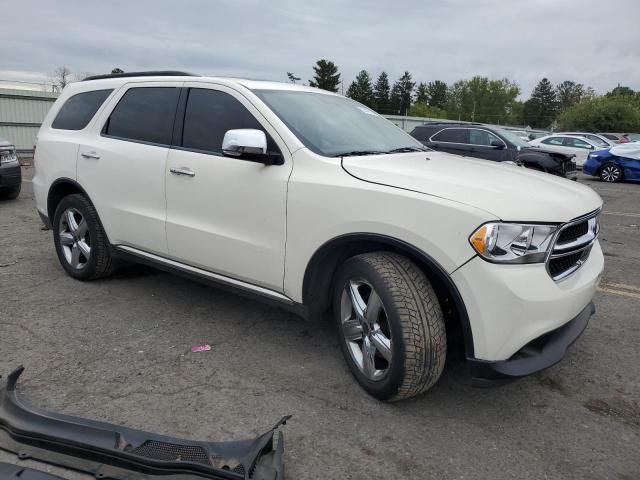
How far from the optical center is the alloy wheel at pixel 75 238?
15.6 feet

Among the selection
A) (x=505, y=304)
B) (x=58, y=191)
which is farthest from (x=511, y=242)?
(x=58, y=191)

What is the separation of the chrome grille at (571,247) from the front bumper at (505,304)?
0.13 meters

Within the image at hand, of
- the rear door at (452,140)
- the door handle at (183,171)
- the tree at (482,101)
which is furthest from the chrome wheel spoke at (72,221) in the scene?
the tree at (482,101)

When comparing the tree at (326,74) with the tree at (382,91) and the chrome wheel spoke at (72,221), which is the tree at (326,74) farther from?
the chrome wheel spoke at (72,221)

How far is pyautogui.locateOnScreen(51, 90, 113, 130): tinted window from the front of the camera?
469 cm

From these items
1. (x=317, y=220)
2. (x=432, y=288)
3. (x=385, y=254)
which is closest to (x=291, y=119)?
(x=317, y=220)

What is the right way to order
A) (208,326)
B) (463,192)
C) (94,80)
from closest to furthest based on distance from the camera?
(463,192) < (208,326) < (94,80)

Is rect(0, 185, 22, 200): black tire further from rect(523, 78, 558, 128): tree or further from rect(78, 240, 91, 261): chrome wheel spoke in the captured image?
rect(523, 78, 558, 128): tree

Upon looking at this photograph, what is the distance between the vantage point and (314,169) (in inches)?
124

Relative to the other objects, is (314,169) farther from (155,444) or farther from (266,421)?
(155,444)

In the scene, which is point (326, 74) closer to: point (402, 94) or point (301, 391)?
point (402, 94)

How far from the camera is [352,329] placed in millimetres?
3104

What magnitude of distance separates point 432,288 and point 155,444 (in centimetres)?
153

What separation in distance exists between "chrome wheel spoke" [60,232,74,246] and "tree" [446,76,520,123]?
362ft
